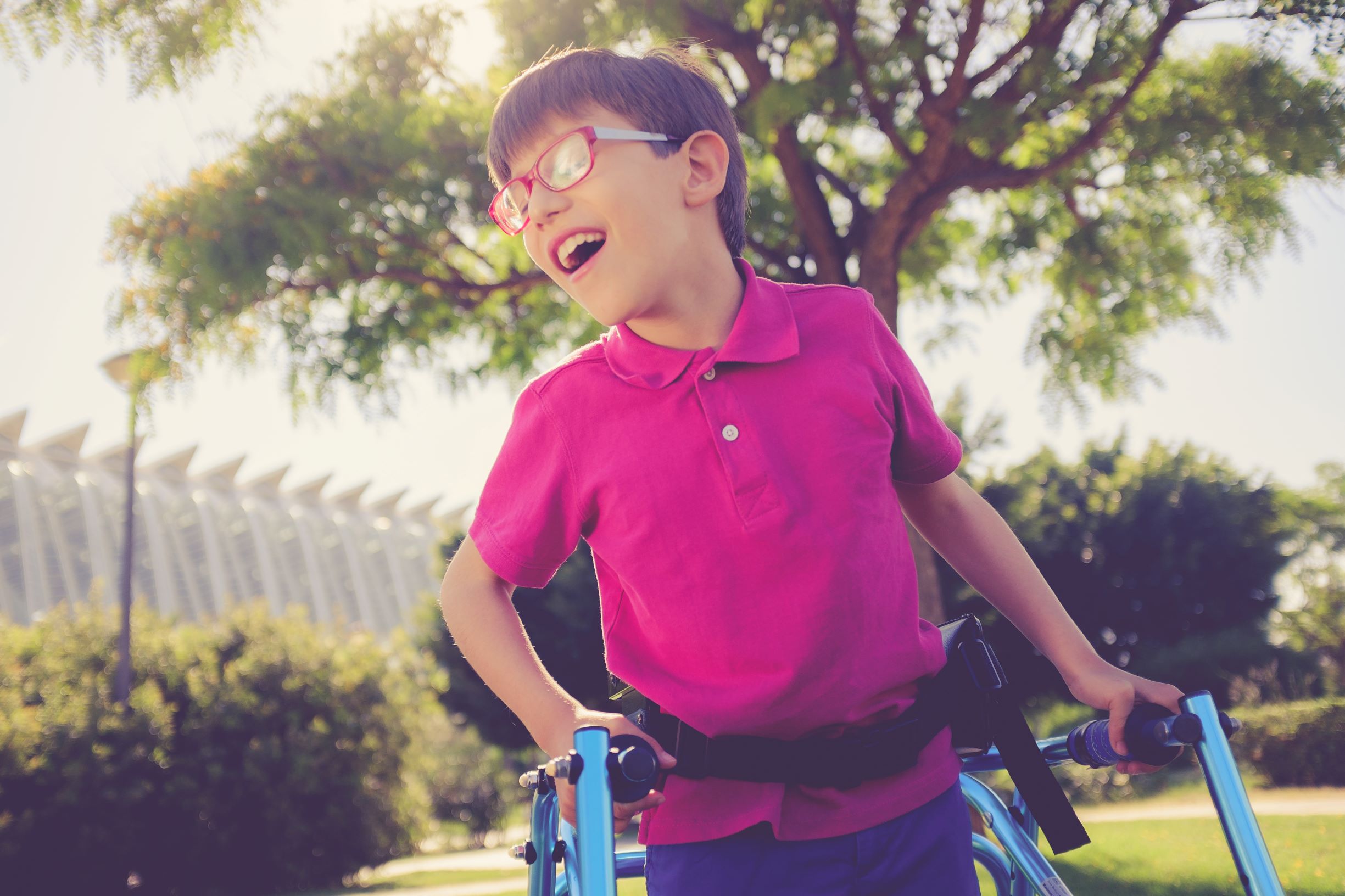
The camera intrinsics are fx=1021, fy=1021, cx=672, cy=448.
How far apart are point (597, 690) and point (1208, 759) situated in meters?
13.4

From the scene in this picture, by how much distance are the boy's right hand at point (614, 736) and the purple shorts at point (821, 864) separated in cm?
13

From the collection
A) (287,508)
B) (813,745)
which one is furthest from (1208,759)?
(287,508)

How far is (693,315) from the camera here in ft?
5.33

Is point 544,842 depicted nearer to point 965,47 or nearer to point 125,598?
point 965,47

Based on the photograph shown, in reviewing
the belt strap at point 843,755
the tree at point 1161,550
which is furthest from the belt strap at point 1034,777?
the tree at point 1161,550

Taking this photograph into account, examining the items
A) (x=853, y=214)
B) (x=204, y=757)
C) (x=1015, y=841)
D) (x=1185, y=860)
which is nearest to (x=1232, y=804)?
(x=1015, y=841)

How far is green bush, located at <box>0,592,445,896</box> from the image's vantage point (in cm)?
1106

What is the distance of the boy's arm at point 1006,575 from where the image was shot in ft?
5.16

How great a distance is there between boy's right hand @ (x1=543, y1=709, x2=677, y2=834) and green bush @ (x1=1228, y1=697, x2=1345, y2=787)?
40.1 ft

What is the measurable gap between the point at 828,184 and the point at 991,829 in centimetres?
666

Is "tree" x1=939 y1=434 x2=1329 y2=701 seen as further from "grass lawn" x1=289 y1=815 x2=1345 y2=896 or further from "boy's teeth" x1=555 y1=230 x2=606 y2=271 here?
"boy's teeth" x1=555 y1=230 x2=606 y2=271

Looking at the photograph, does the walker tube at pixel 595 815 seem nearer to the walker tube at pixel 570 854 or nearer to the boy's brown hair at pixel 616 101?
the walker tube at pixel 570 854

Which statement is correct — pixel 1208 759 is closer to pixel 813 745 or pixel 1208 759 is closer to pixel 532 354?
pixel 813 745

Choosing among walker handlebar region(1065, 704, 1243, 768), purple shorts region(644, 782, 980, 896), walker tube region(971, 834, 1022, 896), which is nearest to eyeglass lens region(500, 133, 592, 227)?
purple shorts region(644, 782, 980, 896)
